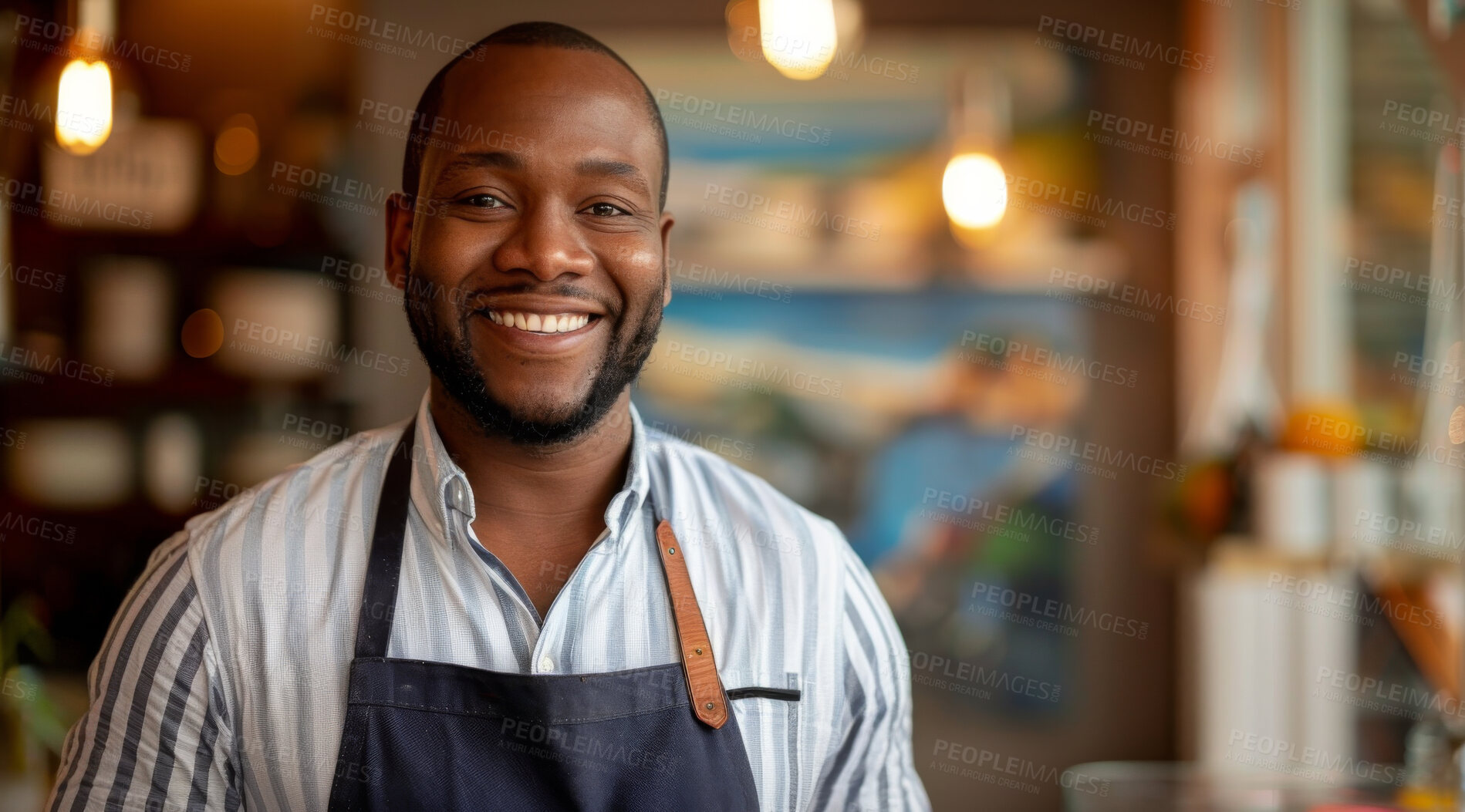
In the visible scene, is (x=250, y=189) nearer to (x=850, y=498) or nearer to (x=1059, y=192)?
(x=850, y=498)

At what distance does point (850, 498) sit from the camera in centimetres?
376

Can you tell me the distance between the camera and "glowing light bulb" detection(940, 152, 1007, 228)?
9.43 feet

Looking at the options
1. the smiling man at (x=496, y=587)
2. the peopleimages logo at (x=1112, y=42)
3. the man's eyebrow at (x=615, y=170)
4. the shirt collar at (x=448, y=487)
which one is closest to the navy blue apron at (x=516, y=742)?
the smiling man at (x=496, y=587)

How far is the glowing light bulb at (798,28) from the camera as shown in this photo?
2467mm

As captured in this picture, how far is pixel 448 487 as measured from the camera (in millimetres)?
1200

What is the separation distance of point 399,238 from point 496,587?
0.37m

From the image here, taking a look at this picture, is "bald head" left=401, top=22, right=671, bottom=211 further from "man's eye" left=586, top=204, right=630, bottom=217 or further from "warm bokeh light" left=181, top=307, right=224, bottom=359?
"warm bokeh light" left=181, top=307, right=224, bottom=359

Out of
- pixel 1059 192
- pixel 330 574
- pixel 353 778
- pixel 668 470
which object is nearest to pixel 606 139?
pixel 668 470

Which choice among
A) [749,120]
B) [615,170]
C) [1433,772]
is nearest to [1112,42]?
[749,120]

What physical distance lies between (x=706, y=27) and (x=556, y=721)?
299cm

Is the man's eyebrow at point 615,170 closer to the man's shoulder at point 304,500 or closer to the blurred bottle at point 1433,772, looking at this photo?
the man's shoulder at point 304,500

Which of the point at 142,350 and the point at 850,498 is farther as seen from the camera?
the point at 850,498

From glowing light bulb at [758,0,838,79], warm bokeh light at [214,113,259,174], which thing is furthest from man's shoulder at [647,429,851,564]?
warm bokeh light at [214,113,259,174]

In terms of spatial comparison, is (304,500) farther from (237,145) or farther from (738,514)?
(237,145)
